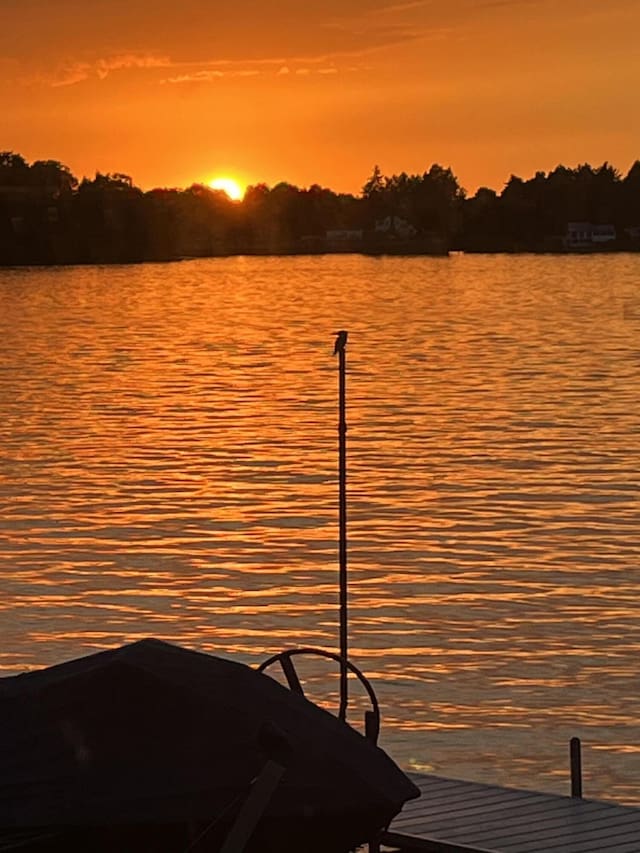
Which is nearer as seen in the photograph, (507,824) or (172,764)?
(172,764)

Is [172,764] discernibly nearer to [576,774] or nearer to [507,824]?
[507,824]

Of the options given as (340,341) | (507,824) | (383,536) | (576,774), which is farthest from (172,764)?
(383,536)

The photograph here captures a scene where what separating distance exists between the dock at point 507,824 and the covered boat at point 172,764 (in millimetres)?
1639

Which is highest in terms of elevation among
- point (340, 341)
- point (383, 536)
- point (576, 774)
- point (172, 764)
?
point (340, 341)

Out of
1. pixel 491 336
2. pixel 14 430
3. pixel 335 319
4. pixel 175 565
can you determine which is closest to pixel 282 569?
pixel 175 565

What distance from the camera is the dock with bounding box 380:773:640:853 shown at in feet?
45.3

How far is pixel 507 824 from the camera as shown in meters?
14.3

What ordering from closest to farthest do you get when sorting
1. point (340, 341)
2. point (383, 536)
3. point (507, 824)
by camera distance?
1. point (507, 824)
2. point (340, 341)
3. point (383, 536)

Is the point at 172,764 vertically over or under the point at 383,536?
over

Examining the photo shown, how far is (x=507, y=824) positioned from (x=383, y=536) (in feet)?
66.7

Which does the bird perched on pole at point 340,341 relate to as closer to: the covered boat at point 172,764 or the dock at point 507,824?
the dock at point 507,824

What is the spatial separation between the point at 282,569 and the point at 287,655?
56.9ft

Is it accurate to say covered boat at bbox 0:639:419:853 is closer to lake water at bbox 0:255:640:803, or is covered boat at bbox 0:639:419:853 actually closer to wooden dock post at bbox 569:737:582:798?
wooden dock post at bbox 569:737:582:798

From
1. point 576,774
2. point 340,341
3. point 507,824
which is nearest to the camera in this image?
point 507,824
